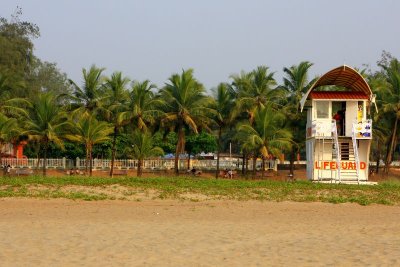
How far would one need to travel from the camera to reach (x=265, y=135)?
35188 millimetres

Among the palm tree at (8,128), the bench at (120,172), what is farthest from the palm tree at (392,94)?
the palm tree at (8,128)

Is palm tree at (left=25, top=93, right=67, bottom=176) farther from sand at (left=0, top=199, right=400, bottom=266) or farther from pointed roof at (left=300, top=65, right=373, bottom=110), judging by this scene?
pointed roof at (left=300, top=65, right=373, bottom=110)

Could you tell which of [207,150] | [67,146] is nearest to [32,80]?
[67,146]

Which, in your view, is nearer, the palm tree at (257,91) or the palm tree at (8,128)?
the palm tree at (8,128)

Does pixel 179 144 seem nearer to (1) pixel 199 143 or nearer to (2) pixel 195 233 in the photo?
(1) pixel 199 143

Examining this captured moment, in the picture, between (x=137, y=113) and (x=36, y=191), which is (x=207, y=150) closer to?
(x=137, y=113)

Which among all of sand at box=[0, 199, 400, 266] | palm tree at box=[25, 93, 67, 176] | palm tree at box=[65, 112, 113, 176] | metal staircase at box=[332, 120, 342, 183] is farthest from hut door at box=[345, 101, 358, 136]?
palm tree at box=[25, 93, 67, 176]

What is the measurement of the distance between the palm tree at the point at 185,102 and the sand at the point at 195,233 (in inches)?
671

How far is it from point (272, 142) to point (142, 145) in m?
9.39

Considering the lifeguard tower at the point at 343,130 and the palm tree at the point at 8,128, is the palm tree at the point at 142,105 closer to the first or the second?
the palm tree at the point at 8,128

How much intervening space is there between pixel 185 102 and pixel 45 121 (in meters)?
9.24

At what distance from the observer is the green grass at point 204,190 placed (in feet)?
73.8

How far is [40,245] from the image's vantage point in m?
12.4

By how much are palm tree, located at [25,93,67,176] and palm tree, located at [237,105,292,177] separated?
11080 millimetres
